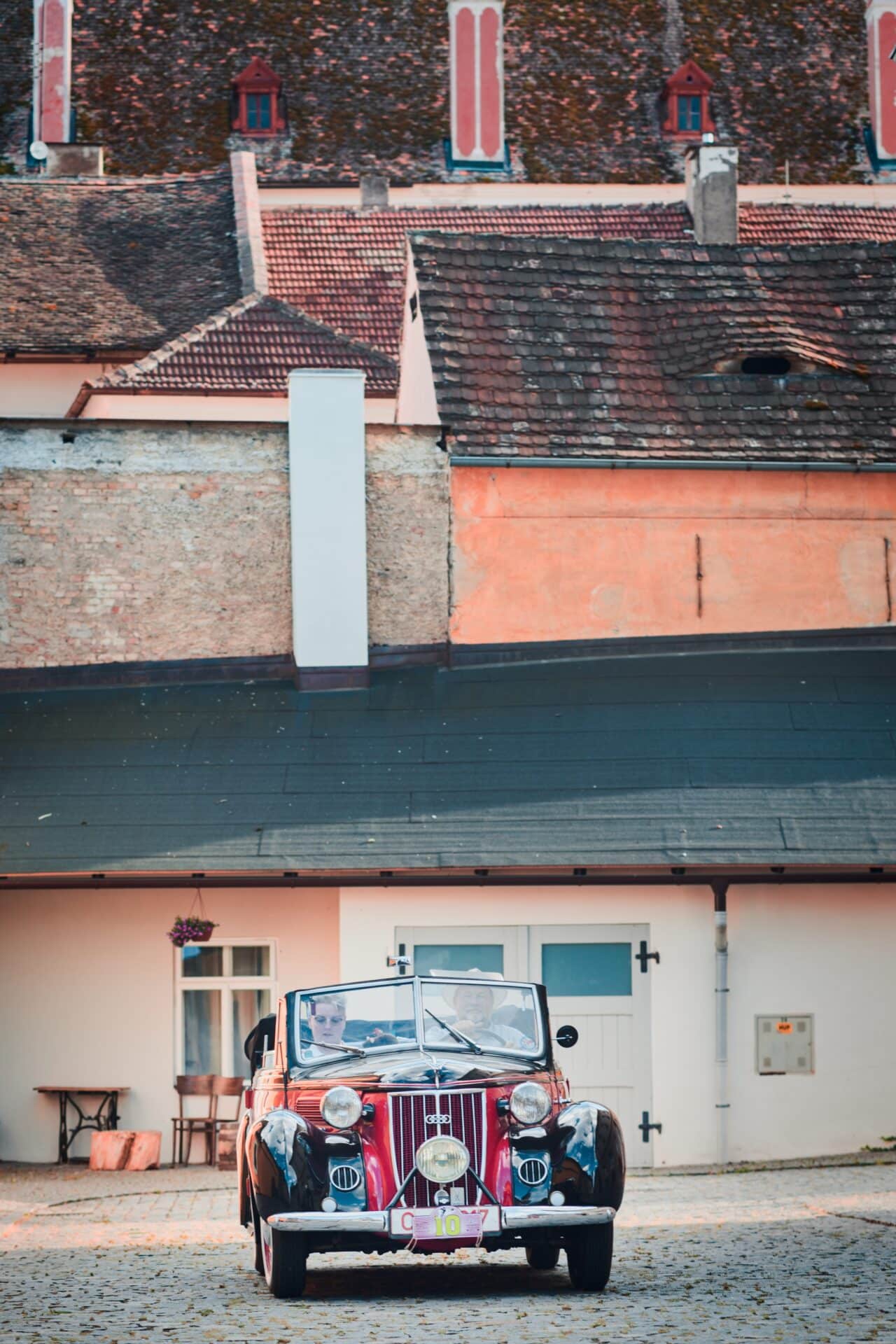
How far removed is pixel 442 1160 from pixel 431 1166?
0.06 m

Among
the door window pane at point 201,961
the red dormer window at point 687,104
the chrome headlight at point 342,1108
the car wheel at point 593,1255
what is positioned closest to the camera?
the car wheel at point 593,1255

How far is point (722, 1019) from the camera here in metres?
19.9

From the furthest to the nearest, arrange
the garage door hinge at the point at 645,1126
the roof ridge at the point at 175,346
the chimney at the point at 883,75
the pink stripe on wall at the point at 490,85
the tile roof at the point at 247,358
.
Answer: the chimney at the point at 883,75 < the pink stripe on wall at the point at 490,85 < the tile roof at the point at 247,358 < the roof ridge at the point at 175,346 < the garage door hinge at the point at 645,1126

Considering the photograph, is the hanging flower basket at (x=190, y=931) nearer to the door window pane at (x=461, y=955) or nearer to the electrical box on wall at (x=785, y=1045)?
the door window pane at (x=461, y=955)

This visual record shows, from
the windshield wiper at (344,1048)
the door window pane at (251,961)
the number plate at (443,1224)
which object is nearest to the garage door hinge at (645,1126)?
the door window pane at (251,961)

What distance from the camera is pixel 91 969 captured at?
68.1 feet

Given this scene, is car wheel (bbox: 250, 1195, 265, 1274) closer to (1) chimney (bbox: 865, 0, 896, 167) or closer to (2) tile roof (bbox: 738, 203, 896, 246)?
(2) tile roof (bbox: 738, 203, 896, 246)

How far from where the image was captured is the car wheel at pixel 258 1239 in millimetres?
11977

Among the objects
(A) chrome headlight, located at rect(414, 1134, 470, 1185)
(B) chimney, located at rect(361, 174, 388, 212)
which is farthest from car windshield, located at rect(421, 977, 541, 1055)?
(B) chimney, located at rect(361, 174, 388, 212)

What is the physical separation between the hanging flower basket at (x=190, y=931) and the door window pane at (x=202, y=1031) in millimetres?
716

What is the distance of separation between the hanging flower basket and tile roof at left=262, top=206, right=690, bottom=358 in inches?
609

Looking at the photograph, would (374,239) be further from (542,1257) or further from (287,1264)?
(287,1264)

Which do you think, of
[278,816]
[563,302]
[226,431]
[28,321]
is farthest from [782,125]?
[278,816]

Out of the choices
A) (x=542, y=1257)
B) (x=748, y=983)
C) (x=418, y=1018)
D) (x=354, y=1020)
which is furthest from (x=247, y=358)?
(x=542, y=1257)
